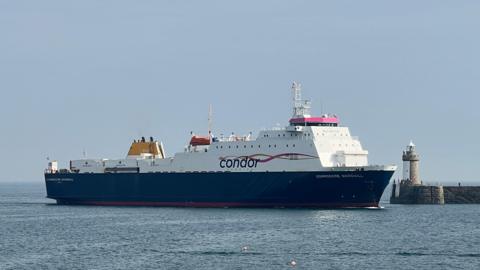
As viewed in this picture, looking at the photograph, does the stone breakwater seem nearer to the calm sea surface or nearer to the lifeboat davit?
the calm sea surface

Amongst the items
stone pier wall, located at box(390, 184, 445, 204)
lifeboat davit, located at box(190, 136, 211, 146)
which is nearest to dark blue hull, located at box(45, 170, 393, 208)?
lifeboat davit, located at box(190, 136, 211, 146)

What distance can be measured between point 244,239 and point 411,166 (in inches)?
1344

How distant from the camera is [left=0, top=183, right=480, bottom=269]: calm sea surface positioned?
45.1 m

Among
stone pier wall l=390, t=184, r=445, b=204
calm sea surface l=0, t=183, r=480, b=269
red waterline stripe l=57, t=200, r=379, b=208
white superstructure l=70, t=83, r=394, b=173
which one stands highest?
white superstructure l=70, t=83, r=394, b=173

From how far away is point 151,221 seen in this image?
66625 mm

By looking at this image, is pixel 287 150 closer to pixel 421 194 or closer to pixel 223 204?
pixel 223 204

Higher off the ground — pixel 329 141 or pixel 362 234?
pixel 329 141

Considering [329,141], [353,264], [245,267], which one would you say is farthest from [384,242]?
[329,141]

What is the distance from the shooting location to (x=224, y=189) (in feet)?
255

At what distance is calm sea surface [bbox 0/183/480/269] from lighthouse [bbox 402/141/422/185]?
7.30 metres

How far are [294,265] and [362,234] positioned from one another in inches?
514

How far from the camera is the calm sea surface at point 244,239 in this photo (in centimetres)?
4509

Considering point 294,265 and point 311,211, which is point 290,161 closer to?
point 311,211

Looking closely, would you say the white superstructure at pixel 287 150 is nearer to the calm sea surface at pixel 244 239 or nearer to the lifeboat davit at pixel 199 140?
the lifeboat davit at pixel 199 140
